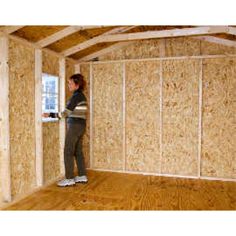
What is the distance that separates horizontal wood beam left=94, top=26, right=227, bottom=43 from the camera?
347cm

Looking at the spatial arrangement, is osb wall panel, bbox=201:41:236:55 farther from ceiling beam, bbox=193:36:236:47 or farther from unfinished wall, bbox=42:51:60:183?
unfinished wall, bbox=42:51:60:183

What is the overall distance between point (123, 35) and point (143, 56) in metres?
0.76

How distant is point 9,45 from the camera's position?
2.98 metres

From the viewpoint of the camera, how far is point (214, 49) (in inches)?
167

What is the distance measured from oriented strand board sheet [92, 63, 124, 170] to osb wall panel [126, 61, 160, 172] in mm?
178

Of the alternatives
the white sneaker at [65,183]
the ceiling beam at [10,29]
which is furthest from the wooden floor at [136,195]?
the ceiling beam at [10,29]

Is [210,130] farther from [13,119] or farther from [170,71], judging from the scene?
[13,119]

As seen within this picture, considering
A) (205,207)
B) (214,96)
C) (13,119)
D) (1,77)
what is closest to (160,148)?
(214,96)

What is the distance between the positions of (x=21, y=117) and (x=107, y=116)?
6.10 feet

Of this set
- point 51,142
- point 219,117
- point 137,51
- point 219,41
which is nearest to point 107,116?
point 51,142

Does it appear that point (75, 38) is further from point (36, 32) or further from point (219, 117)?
point (219, 117)

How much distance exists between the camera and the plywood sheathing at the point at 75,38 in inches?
147

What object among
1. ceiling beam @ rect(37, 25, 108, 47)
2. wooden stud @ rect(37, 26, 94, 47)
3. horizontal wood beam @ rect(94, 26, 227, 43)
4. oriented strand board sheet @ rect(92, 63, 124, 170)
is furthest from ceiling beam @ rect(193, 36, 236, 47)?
wooden stud @ rect(37, 26, 94, 47)

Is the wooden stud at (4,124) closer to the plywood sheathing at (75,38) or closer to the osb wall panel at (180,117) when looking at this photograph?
the plywood sheathing at (75,38)
